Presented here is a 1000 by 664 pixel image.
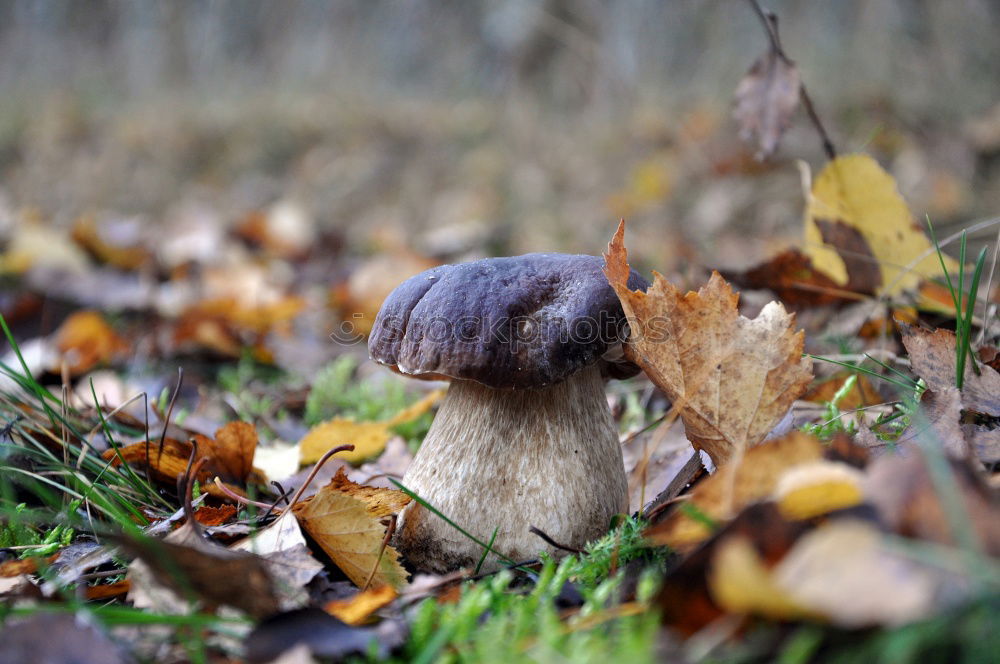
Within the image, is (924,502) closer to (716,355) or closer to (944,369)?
(716,355)

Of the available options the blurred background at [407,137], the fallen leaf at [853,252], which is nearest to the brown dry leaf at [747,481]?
the fallen leaf at [853,252]

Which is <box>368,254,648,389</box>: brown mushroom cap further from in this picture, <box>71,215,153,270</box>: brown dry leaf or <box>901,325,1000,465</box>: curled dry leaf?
<box>71,215,153,270</box>: brown dry leaf

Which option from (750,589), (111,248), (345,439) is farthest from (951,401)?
(111,248)

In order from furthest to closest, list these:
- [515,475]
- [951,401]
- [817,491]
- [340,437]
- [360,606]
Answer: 1. [340,437]
2. [515,475]
3. [951,401]
4. [360,606]
5. [817,491]

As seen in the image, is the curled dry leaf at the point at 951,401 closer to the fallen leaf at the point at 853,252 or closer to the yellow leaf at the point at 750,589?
the yellow leaf at the point at 750,589

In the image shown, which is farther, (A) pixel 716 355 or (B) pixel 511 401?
(B) pixel 511 401

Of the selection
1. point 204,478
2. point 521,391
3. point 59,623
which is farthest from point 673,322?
point 204,478

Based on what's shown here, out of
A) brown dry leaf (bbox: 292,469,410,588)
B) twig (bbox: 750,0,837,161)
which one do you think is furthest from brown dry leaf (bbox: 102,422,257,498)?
twig (bbox: 750,0,837,161)
